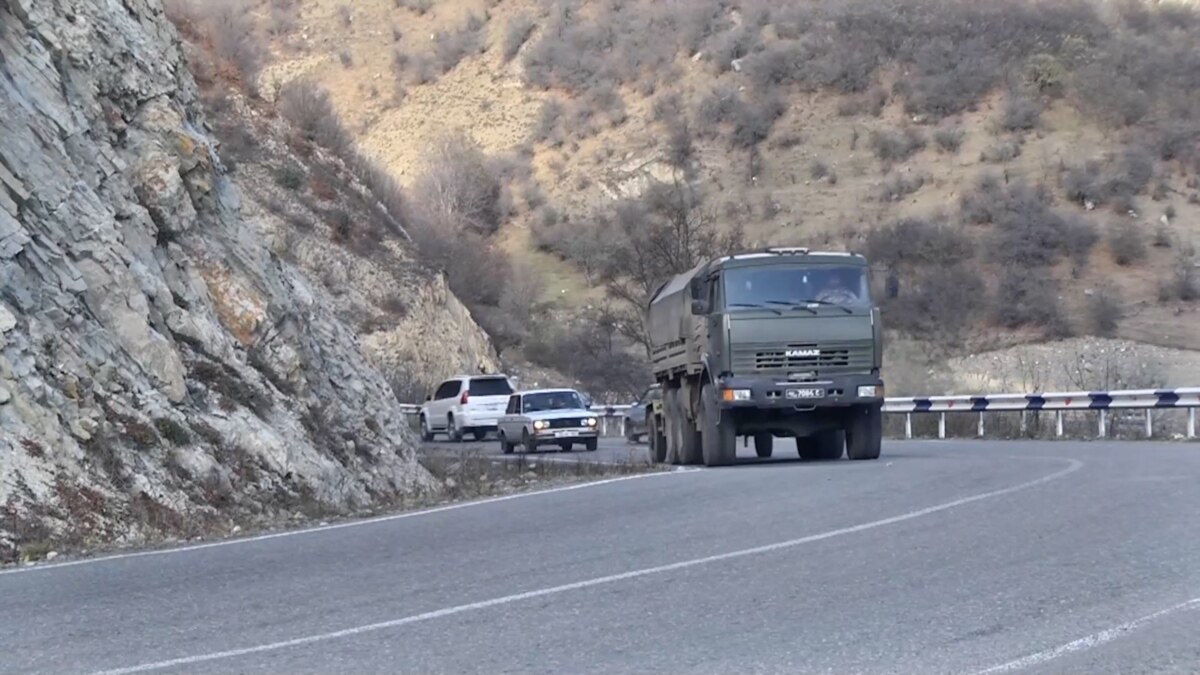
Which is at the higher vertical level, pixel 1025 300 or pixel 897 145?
pixel 897 145

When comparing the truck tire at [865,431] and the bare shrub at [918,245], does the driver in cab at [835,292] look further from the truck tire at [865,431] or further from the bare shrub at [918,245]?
the bare shrub at [918,245]

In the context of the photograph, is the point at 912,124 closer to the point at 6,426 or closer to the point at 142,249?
the point at 142,249

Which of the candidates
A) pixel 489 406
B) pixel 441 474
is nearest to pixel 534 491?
pixel 441 474

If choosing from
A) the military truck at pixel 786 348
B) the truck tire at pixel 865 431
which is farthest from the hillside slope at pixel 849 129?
the military truck at pixel 786 348

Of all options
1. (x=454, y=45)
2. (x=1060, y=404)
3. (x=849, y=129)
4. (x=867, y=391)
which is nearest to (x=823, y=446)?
(x=867, y=391)

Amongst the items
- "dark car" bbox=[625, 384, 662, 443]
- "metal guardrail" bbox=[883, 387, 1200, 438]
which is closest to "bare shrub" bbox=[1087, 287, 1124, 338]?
"metal guardrail" bbox=[883, 387, 1200, 438]

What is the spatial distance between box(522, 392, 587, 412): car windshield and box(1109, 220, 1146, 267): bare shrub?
31020mm

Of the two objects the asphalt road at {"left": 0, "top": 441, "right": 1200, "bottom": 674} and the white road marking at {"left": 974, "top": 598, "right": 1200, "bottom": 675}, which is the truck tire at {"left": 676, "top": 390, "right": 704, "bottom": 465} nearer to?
the asphalt road at {"left": 0, "top": 441, "right": 1200, "bottom": 674}

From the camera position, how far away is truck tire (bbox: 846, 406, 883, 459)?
976 inches

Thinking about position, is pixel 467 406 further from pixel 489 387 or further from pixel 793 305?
pixel 793 305

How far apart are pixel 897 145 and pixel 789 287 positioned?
4900 cm

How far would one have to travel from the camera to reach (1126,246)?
6147 cm

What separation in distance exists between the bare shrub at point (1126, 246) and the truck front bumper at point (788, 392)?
40762 mm

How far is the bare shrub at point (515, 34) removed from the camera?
89.1 m
